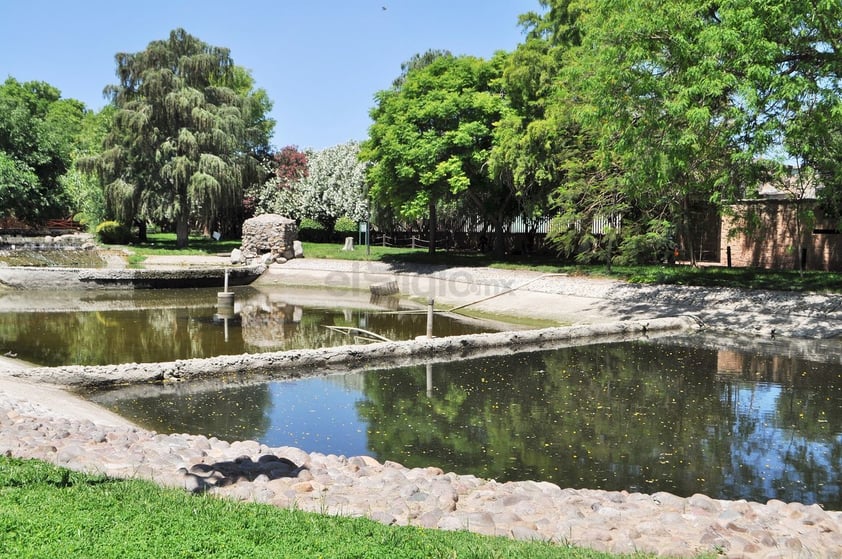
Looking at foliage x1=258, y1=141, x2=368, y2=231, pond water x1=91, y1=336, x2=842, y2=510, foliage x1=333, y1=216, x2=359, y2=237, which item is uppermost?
foliage x1=258, y1=141, x2=368, y2=231

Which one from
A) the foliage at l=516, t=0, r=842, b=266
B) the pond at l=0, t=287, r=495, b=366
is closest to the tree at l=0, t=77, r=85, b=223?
the pond at l=0, t=287, r=495, b=366

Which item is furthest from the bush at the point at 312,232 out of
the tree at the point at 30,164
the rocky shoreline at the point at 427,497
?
the rocky shoreline at the point at 427,497

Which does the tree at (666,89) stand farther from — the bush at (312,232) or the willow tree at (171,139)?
the bush at (312,232)

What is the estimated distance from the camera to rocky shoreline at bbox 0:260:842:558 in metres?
5.33

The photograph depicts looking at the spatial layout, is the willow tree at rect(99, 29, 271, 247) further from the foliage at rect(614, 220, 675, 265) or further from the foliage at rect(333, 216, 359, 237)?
the foliage at rect(614, 220, 675, 265)

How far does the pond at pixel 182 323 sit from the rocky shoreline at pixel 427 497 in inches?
260

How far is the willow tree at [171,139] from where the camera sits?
126 ft

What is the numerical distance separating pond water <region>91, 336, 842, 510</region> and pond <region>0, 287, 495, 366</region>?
425 cm

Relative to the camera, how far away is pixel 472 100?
97.0 ft

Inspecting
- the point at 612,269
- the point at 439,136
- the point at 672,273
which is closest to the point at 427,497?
the point at 672,273

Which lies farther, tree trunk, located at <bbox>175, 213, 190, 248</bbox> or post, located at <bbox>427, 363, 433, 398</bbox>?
tree trunk, located at <bbox>175, 213, 190, 248</bbox>

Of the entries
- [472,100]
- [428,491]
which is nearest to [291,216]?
[472,100]

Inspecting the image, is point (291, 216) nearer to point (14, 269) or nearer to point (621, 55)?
point (14, 269)

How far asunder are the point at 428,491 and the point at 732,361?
1009cm
